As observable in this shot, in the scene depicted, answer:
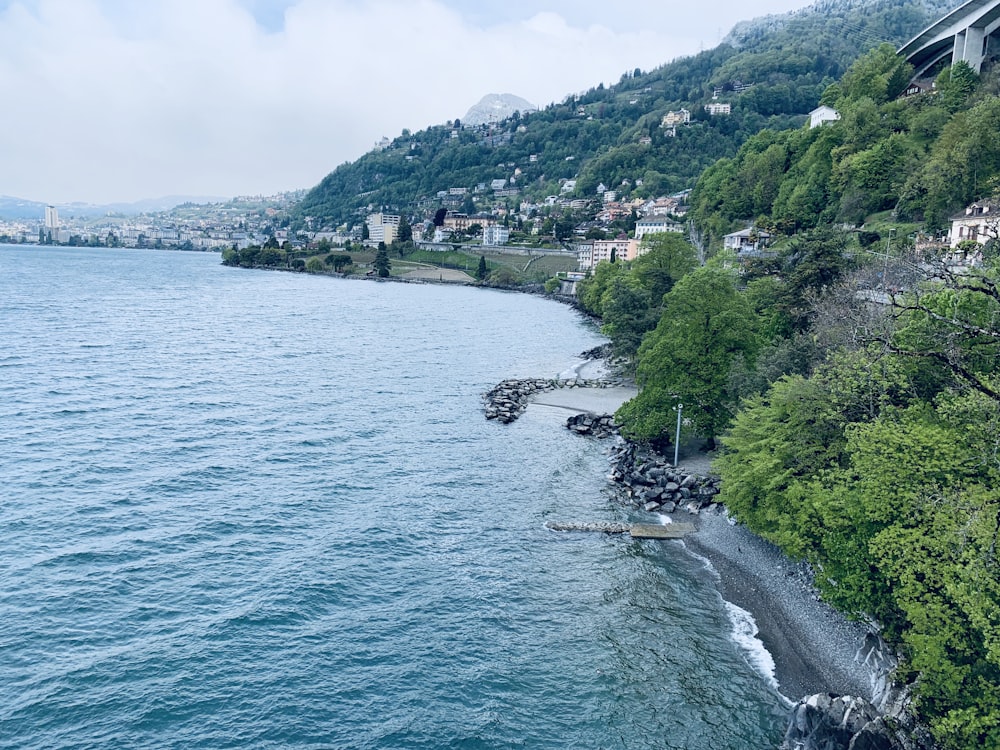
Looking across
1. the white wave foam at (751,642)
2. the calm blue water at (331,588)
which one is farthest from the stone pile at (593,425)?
the white wave foam at (751,642)

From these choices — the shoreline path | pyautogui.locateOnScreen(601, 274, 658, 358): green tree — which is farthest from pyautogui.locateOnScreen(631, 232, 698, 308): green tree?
the shoreline path

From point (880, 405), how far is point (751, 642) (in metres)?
9.65

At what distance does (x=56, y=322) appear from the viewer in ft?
300

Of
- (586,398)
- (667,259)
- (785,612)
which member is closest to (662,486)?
(785,612)

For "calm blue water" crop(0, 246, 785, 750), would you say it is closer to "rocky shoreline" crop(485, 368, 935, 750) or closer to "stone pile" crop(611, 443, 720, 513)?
"rocky shoreline" crop(485, 368, 935, 750)

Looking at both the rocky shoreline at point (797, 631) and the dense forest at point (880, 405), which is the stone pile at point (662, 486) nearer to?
the rocky shoreline at point (797, 631)

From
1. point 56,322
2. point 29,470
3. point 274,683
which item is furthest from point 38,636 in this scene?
point 56,322

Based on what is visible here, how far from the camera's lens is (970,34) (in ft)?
247

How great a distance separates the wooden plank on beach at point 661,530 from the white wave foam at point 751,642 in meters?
5.98

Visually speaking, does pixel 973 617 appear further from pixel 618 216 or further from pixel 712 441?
pixel 618 216

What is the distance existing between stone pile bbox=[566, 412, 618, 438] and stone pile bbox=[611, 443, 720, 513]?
7.72 m

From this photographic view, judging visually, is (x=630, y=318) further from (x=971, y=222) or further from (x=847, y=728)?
(x=847, y=728)

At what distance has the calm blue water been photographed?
786 inches

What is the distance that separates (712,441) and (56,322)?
9147 cm
